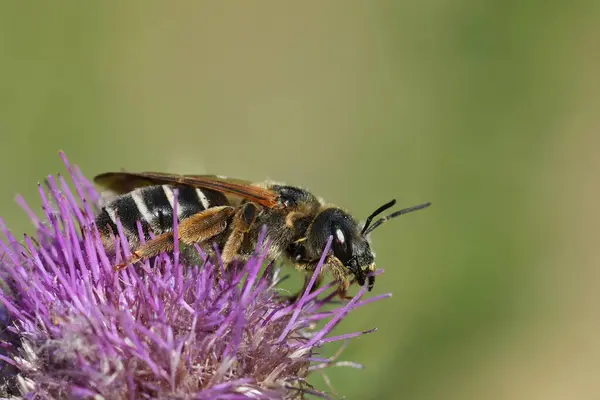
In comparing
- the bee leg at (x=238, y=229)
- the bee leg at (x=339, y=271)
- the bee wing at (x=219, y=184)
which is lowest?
the bee leg at (x=339, y=271)

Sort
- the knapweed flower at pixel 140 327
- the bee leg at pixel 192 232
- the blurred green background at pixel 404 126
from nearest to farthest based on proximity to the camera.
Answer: the knapweed flower at pixel 140 327 < the bee leg at pixel 192 232 < the blurred green background at pixel 404 126

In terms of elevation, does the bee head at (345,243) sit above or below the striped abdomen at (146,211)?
below

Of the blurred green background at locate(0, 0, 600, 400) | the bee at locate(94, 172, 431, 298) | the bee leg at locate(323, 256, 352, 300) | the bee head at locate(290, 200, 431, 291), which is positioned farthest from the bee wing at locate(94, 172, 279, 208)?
the blurred green background at locate(0, 0, 600, 400)

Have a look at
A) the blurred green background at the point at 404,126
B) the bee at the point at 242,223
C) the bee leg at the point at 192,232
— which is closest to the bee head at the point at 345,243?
the bee at the point at 242,223

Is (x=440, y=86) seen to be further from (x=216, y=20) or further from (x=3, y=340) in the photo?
(x=3, y=340)

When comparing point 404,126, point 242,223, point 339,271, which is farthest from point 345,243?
point 404,126

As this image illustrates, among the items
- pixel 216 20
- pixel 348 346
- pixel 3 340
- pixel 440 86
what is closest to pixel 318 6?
pixel 216 20

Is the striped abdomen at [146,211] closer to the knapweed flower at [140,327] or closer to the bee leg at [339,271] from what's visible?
the knapweed flower at [140,327]
